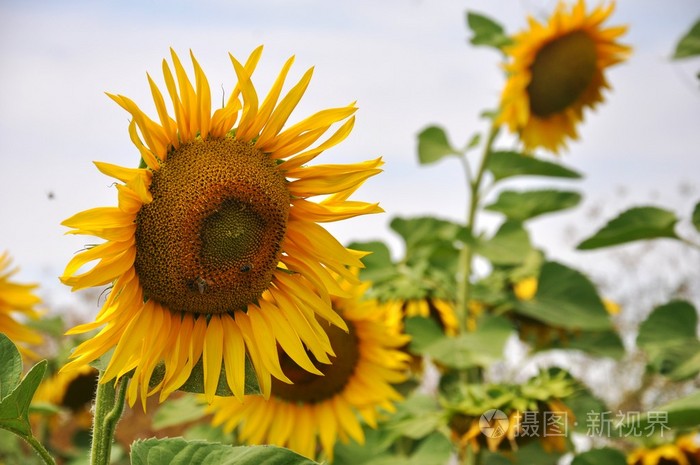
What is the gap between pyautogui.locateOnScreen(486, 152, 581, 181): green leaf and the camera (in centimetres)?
246

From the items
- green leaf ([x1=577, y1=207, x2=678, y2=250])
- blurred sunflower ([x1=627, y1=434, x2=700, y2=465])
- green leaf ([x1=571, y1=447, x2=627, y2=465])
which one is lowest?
blurred sunflower ([x1=627, y1=434, x2=700, y2=465])

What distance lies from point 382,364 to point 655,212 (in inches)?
33.5

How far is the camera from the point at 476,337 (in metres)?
2.14

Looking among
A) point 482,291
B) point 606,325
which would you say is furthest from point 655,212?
point 482,291

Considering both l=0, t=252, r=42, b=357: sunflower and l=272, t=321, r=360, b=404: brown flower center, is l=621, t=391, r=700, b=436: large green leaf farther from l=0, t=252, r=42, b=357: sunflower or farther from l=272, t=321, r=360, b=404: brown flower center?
l=0, t=252, r=42, b=357: sunflower

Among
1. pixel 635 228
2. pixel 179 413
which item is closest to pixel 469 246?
pixel 635 228

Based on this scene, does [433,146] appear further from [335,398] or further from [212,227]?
[212,227]

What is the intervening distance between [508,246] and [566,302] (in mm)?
239

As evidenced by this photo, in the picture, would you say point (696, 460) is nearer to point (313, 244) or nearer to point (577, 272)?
point (577, 272)

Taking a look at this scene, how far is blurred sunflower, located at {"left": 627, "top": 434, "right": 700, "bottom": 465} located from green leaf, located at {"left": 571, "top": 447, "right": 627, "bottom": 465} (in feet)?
1.18

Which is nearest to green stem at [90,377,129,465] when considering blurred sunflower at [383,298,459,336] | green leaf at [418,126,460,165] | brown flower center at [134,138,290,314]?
brown flower center at [134,138,290,314]

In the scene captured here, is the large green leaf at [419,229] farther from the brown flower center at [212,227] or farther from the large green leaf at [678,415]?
the brown flower center at [212,227]

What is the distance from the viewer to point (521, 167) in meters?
2.50

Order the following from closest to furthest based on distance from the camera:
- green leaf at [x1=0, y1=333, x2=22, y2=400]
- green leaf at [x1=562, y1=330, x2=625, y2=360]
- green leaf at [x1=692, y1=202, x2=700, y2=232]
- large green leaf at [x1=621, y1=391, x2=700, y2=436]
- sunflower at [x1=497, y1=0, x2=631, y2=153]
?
green leaf at [x1=0, y1=333, x2=22, y2=400] → large green leaf at [x1=621, y1=391, x2=700, y2=436] → green leaf at [x1=692, y1=202, x2=700, y2=232] → sunflower at [x1=497, y1=0, x2=631, y2=153] → green leaf at [x1=562, y1=330, x2=625, y2=360]
